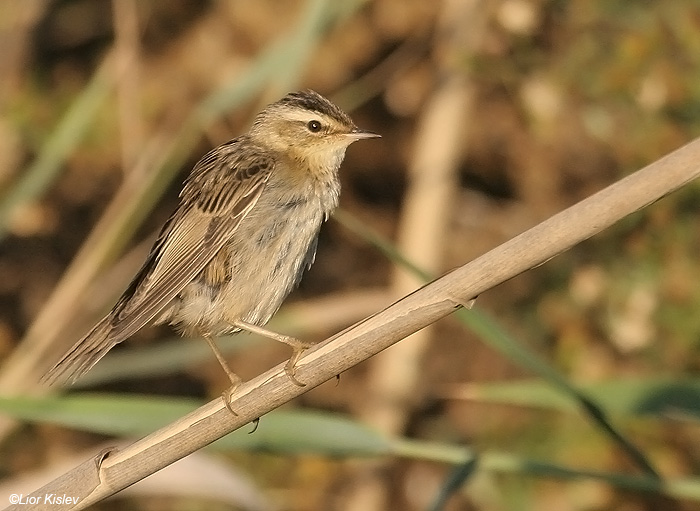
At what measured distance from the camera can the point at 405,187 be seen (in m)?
7.26

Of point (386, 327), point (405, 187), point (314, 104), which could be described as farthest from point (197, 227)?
point (405, 187)

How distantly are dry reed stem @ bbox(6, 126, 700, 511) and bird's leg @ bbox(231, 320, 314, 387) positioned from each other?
0.02 metres

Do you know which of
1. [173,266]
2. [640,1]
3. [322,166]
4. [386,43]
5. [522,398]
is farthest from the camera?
[386,43]

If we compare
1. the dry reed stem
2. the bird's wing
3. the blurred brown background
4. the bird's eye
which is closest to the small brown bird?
the bird's wing

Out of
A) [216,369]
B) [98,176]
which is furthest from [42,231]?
[216,369]

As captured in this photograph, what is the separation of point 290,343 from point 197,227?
1.94 ft

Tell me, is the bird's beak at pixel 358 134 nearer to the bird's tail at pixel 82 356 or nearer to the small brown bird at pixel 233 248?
the small brown bird at pixel 233 248

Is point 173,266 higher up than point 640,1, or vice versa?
point 640,1

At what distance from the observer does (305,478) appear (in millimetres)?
6418

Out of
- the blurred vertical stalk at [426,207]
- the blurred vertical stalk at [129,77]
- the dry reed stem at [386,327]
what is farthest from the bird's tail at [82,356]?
the blurred vertical stalk at [426,207]

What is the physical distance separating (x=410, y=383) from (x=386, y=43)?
2471mm

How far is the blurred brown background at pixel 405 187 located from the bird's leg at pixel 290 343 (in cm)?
80

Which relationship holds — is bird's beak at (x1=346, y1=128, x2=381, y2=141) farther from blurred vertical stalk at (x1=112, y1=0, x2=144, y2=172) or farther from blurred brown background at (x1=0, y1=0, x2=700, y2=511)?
blurred vertical stalk at (x1=112, y1=0, x2=144, y2=172)

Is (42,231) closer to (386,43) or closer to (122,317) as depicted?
(386,43)
